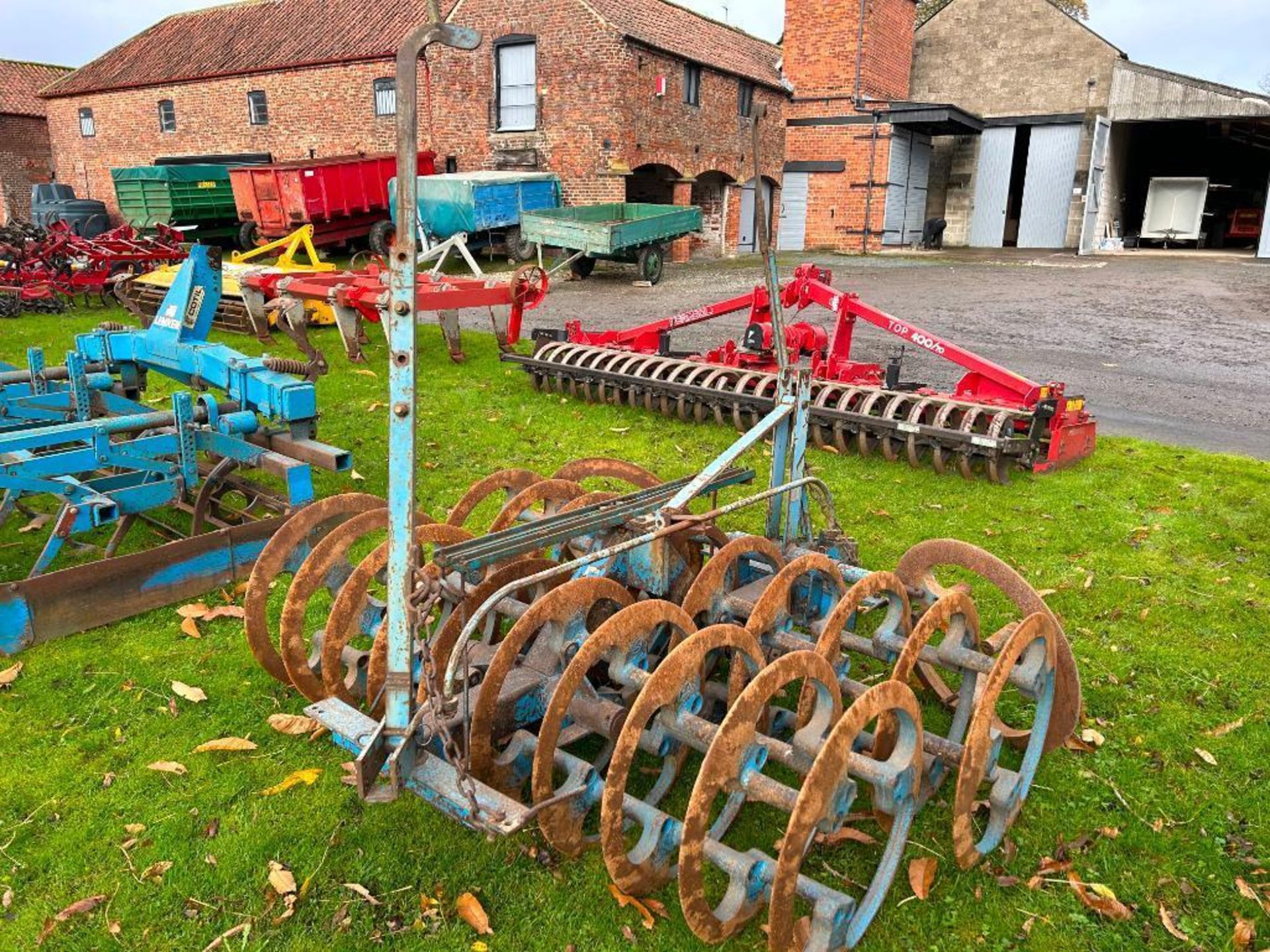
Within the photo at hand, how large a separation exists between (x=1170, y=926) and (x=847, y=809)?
45.2 inches

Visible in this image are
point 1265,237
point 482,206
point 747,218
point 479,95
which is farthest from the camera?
point 747,218

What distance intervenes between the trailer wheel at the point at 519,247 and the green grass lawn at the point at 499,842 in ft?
44.4

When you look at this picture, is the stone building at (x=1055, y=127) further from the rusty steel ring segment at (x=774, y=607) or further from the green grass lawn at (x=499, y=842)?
the rusty steel ring segment at (x=774, y=607)

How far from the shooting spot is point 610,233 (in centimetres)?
1570

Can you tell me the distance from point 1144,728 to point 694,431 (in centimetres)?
450

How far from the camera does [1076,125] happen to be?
24.8 meters

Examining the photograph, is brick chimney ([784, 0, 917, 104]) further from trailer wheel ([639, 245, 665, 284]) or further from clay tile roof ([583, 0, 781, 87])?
trailer wheel ([639, 245, 665, 284])

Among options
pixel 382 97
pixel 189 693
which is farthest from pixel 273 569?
pixel 382 97

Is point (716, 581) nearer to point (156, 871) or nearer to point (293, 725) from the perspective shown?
point (293, 725)

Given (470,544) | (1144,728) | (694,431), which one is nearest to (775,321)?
(470,544)

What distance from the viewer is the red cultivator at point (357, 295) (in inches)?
308

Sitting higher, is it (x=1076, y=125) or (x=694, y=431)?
(x=1076, y=125)

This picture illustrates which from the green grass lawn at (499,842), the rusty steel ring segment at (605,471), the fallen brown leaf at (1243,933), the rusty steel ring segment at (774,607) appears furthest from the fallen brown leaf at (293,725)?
the fallen brown leaf at (1243,933)

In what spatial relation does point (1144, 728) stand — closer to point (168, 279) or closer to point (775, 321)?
point (775, 321)
